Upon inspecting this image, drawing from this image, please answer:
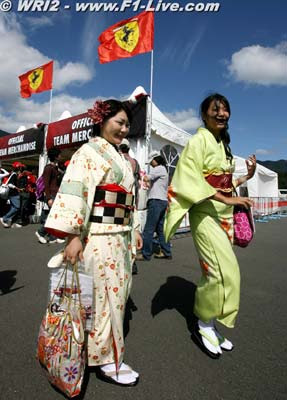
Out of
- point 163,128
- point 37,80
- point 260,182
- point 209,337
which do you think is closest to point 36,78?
point 37,80

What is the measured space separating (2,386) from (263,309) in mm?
2247

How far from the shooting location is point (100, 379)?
1.60 metres

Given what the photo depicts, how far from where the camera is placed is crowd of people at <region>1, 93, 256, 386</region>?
4.76 ft

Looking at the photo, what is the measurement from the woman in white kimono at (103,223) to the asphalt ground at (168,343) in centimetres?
23

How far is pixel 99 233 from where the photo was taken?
4.92 ft

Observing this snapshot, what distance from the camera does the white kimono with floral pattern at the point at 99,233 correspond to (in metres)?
1.42

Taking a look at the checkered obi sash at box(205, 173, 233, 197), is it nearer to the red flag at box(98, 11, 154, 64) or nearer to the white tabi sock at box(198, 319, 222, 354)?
the white tabi sock at box(198, 319, 222, 354)

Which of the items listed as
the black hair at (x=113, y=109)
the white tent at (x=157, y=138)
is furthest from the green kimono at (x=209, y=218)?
the white tent at (x=157, y=138)

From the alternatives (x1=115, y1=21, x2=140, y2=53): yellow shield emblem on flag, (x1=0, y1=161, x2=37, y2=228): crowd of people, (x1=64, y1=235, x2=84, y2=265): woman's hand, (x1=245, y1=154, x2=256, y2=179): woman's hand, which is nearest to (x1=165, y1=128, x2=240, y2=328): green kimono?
(x1=245, y1=154, x2=256, y2=179): woman's hand

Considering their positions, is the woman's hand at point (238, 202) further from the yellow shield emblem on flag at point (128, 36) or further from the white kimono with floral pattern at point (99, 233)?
the yellow shield emblem on flag at point (128, 36)

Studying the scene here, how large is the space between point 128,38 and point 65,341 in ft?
24.6

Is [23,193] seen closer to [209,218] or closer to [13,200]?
[13,200]

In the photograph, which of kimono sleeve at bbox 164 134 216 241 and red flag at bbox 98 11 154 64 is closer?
kimono sleeve at bbox 164 134 216 241

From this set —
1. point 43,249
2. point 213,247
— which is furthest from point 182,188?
point 43,249
